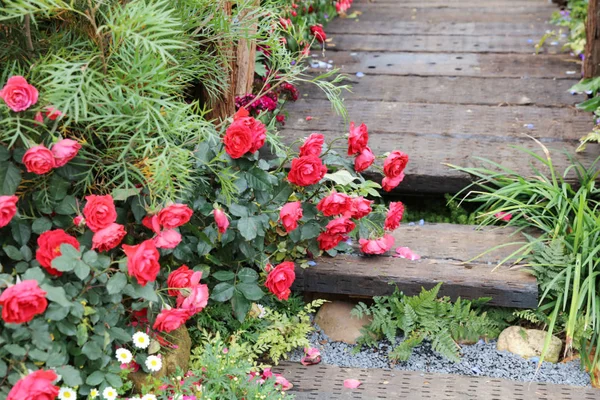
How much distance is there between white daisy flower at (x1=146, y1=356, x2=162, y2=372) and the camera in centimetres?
219

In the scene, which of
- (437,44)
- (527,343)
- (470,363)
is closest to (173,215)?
(470,363)

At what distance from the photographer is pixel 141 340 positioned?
2180 millimetres

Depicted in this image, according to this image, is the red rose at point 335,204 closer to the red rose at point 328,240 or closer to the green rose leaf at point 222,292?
the red rose at point 328,240

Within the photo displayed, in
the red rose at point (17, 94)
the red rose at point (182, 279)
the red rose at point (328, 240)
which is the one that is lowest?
the red rose at point (328, 240)

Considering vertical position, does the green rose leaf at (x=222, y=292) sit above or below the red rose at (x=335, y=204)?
below

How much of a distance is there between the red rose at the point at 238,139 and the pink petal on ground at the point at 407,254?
0.85m

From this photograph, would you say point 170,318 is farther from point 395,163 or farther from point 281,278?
point 395,163

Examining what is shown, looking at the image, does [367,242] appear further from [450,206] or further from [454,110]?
[454,110]

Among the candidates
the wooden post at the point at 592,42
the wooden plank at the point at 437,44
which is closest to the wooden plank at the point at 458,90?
the wooden post at the point at 592,42

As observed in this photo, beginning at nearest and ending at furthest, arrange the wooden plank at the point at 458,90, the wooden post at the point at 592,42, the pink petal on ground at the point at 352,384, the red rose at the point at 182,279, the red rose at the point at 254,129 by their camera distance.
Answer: the red rose at the point at 182,279, the red rose at the point at 254,129, the pink petal on ground at the point at 352,384, the wooden post at the point at 592,42, the wooden plank at the point at 458,90

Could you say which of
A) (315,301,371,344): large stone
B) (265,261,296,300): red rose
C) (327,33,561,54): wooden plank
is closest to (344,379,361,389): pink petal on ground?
(315,301,371,344): large stone

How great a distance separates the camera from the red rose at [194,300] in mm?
2195

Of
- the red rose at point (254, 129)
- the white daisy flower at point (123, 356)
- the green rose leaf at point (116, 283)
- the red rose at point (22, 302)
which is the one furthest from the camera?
the red rose at point (254, 129)

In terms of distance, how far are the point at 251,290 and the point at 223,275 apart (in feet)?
0.37
